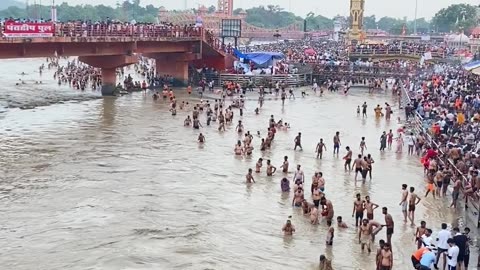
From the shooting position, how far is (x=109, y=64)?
49656 millimetres

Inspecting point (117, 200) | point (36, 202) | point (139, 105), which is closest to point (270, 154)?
point (117, 200)

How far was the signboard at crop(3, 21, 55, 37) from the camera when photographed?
36375mm

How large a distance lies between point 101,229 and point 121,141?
13.7 metres

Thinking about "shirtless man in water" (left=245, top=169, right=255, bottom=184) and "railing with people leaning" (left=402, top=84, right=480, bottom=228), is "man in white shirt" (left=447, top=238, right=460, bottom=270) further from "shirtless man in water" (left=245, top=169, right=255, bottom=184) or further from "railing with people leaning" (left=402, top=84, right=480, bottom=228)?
"shirtless man in water" (left=245, top=169, right=255, bottom=184)

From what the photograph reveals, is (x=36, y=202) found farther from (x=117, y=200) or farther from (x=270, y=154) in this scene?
(x=270, y=154)

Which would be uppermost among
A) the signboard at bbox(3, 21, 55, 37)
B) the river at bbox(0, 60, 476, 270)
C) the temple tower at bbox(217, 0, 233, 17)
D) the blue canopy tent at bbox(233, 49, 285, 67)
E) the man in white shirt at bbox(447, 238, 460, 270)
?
the temple tower at bbox(217, 0, 233, 17)

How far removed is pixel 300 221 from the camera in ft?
65.6

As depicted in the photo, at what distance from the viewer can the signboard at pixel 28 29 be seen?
36.4m

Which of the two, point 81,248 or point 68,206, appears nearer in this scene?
point 81,248

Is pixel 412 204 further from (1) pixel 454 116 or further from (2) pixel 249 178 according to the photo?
(1) pixel 454 116

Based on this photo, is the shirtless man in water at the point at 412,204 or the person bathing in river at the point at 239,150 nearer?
the shirtless man in water at the point at 412,204

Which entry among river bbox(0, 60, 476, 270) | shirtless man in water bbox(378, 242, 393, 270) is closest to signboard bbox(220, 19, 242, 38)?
river bbox(0, 60, 476, 270)

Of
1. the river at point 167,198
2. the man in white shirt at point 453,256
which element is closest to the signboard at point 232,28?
the river at point 167,198

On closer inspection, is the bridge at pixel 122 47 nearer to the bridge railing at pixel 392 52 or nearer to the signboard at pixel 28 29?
the signboard at pixel 28 29
